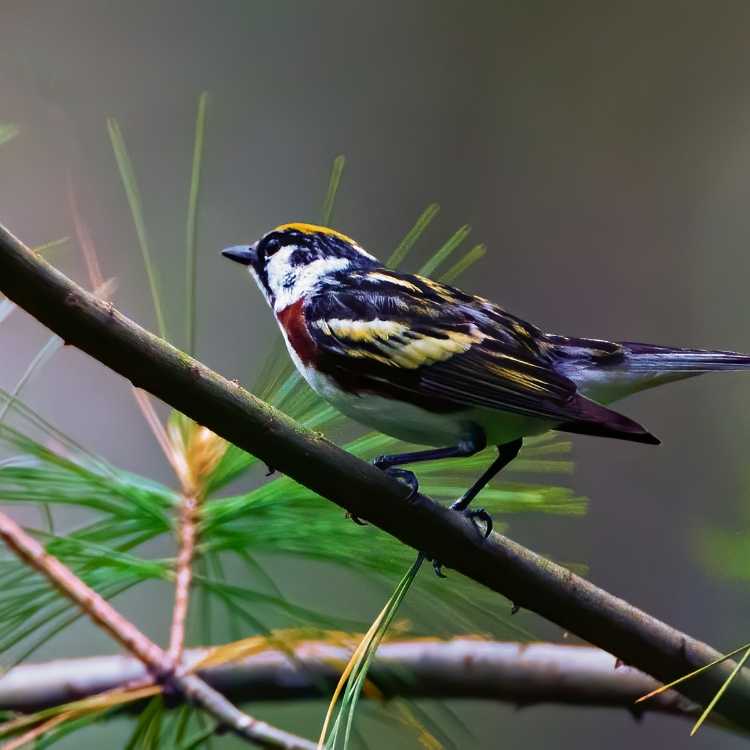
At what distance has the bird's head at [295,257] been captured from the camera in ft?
2.74

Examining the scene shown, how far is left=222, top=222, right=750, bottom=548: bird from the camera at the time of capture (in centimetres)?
66

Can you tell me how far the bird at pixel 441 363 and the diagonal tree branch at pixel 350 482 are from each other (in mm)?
30

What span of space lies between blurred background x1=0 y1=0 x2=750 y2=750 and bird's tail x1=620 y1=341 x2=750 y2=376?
0.83 metres

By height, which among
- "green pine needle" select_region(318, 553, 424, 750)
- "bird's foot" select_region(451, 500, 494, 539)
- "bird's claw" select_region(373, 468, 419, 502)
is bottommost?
"green pine needle" select_region(318, 553, 424, 750)

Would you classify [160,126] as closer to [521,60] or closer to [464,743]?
[521,60]

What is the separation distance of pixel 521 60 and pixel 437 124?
0.78ft

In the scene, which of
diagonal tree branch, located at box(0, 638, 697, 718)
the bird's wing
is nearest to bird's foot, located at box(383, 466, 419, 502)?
the bird's wing

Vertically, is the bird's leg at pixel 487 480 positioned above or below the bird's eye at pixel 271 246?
below

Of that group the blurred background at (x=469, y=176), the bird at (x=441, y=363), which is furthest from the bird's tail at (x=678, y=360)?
the blurred background at (x=469, y=176)

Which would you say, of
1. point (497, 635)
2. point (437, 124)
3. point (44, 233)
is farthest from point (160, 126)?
point (497, 635)

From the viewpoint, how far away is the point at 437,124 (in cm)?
194

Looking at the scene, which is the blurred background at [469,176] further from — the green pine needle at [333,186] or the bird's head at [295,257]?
the green pine needle at [333,186]

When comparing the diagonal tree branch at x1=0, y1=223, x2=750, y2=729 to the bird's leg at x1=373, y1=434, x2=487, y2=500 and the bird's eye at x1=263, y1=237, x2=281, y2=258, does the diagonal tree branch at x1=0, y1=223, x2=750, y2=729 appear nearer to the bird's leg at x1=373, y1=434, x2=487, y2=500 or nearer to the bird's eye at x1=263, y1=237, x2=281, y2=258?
the bird's leg at x1=373, y1=434, x2=487, y2=500

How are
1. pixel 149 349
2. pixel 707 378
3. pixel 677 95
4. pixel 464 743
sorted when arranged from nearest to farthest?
pixel 149 349 < pixel 464 743 < pixel 707 378 < pixel 677 95
